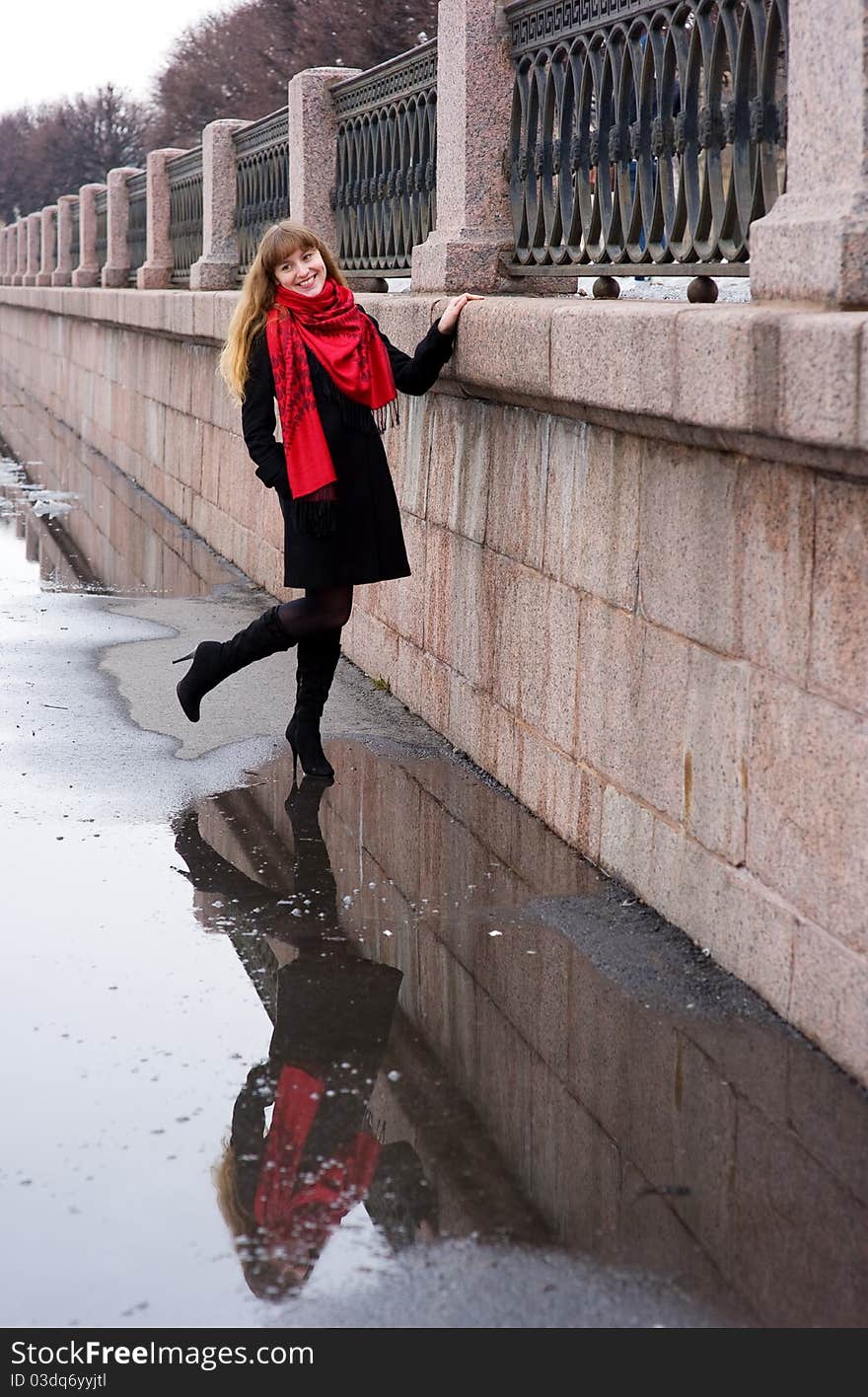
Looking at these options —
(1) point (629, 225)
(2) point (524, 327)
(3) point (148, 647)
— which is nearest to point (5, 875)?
(2) point (524, 327)

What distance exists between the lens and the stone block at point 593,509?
5.20 m

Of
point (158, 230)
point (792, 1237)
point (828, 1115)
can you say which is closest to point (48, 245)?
point (158, 230)

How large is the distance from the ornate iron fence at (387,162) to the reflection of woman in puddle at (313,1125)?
383 centimetres

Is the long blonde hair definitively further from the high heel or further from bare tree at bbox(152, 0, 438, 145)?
bare tree at bbox(152, 0, 438, 145)

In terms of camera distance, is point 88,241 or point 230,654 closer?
point 230,654

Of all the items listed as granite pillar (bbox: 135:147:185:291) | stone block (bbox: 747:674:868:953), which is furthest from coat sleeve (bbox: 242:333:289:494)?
granite pillar (bbox: 135:147:185:291)

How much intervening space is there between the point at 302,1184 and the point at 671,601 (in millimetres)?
1978

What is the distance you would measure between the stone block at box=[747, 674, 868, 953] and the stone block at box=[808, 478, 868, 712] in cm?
6

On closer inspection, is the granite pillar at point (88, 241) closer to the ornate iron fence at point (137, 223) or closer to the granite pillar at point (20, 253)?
the ornate iron fence at point (137, 223)

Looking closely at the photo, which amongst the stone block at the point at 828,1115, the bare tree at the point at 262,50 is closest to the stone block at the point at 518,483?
the stone block at the point at 828,1115

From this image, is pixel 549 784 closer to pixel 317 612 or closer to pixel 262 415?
pixel 317 612

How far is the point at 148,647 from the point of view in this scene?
922 cm

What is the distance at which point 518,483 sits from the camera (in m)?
6.25
